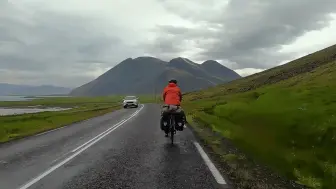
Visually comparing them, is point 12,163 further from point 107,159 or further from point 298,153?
point 298,153

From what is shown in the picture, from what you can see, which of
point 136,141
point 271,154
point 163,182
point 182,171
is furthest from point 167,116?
point 163,182

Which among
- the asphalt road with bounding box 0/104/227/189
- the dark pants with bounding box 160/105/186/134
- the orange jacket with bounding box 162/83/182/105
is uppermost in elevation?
the orange jacket with bounding box 162/83/182/105

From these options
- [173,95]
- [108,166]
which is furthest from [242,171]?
[173,95]

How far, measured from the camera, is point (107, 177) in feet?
27.7

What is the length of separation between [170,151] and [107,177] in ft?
13.8

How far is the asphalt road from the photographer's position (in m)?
7.87

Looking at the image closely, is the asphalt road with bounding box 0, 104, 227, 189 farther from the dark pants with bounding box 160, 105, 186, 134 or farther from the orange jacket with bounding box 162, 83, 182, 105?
the orange jacket with bounding box 162, 83, 182, 105

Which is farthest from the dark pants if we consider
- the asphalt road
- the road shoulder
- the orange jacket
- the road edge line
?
the road shoulder

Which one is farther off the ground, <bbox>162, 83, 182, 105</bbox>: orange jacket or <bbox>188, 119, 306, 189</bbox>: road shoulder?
<bbox>162, 83, 182, 105</bbox>: orange jacket

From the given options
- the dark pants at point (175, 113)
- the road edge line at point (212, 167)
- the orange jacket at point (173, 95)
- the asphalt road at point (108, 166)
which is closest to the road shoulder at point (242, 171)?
the road edge line at point (212, 167)

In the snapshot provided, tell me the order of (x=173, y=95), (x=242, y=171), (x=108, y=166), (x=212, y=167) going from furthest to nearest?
(x=173, y=95)
(x=108, y=166)
(x=212, y=167)
(x=242, y=171)

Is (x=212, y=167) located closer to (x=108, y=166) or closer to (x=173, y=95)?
(x=108, y=166)

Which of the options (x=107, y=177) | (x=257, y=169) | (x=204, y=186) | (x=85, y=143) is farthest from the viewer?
(x=85, y=143)

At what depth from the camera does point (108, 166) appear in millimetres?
9844
